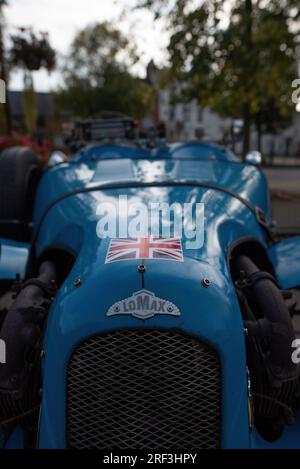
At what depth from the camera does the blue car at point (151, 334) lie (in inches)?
67.8

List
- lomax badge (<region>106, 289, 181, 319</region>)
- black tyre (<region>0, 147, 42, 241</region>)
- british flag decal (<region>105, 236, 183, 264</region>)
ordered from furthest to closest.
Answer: black tyre (<region>0, 147, 42, 241</region>) → british flag decal (<region>105, 236, 183, 264</region>) → lomax badge (<region>106, 289, 181, 319</region>)

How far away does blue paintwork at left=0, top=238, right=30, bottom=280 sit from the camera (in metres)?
2.93

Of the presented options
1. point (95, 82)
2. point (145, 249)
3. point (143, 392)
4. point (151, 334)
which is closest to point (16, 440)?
point (143, 392)

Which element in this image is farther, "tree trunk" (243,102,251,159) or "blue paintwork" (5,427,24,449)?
"tree trunk" (243,102,251,159)

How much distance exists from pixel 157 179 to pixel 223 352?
4.82ft

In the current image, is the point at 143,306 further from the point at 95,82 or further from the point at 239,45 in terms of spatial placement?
the point at 95,82

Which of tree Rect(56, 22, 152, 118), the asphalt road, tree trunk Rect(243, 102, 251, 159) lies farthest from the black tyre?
tree Rect(56, 22, 152, 118)

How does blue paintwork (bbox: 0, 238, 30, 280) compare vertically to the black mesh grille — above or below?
above

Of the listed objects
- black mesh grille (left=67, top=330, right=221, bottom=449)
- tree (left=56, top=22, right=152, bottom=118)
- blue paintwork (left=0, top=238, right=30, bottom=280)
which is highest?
tree (left=56, top=22, right=152, bottom=118)

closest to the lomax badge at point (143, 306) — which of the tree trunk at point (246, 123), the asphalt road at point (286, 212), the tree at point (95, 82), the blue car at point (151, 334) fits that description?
the blue car at point (151, 334)

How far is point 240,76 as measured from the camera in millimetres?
9164

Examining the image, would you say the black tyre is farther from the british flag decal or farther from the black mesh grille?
the black mesh grille

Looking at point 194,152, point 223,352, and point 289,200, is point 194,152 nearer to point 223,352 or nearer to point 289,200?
point 223,352

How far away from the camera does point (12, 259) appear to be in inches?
120
